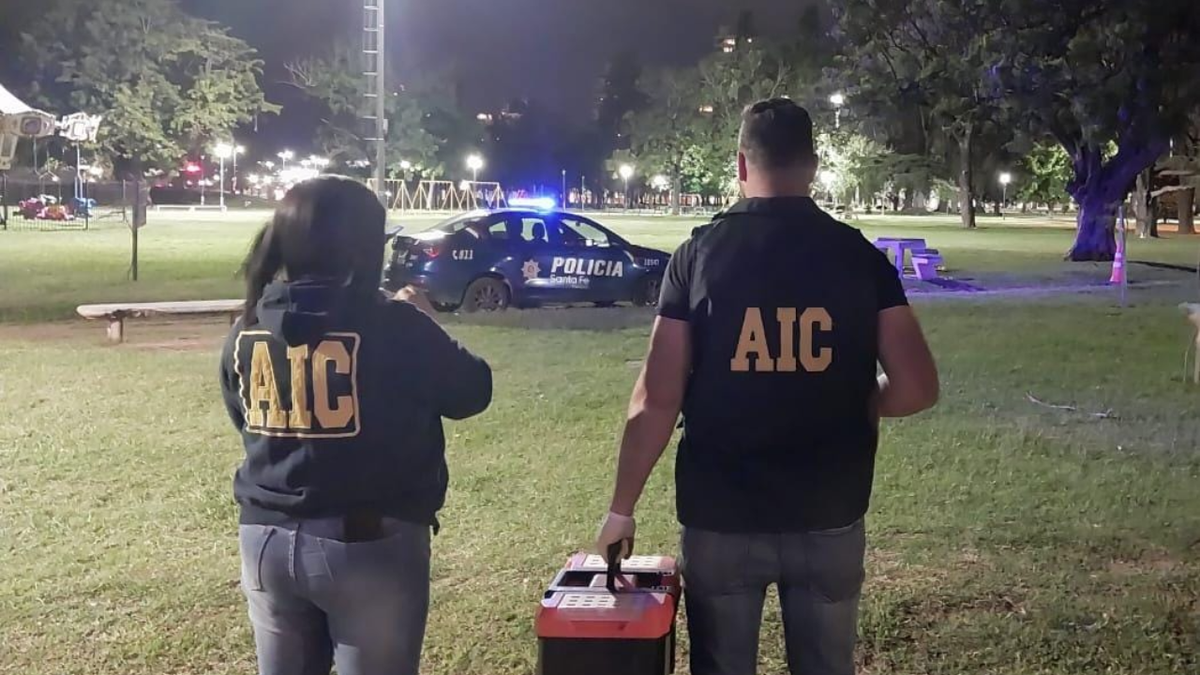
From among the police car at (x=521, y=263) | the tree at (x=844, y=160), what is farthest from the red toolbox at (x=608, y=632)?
the tree at (x=844, y=160)

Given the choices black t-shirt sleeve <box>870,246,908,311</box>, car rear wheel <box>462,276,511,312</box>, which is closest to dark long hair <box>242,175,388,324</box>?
black t-shirt sleeve <box>870,246,908,311</box>

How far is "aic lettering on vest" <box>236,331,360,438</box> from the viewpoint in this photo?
263cm

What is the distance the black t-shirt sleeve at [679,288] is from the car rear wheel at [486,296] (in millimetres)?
13489

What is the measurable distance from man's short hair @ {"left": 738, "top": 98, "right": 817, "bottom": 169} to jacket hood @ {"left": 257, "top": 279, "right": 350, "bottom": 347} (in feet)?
3.22

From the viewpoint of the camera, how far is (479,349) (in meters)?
12.9

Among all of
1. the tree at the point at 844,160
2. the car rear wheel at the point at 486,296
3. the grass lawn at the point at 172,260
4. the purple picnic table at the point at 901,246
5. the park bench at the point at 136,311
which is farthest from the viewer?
A: the tree at the point at 844,160

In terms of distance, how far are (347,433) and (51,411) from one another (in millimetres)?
7509

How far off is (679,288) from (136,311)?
1170cm

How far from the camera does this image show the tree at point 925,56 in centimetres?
3422

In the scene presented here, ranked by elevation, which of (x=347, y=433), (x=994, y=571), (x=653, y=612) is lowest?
(x=994, y=571)

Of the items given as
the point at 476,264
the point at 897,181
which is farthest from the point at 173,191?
the point at 476,264

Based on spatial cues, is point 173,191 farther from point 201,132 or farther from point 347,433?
point 347,433

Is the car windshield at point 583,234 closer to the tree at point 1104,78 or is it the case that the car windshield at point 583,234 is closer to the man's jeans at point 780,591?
the man's jeans at point 780,591

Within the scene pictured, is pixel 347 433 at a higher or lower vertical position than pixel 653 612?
higher
